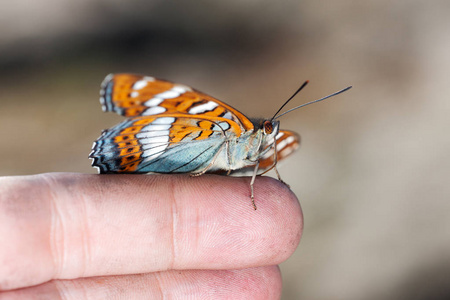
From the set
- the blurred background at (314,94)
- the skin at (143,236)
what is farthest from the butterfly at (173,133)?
the blurred background at (314,94)

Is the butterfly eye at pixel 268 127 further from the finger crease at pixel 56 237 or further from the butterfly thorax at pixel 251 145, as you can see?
the finger crease at pixel 56 237

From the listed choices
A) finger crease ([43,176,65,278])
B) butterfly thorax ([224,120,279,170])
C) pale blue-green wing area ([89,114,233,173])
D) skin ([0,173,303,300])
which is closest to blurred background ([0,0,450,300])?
skin ([0,173,303,300])

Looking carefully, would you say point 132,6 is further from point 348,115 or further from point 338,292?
point 338,292

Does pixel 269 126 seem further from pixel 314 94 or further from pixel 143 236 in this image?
pixel 314 94

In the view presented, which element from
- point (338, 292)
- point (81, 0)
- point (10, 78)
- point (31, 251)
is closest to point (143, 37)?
point (81, 0)

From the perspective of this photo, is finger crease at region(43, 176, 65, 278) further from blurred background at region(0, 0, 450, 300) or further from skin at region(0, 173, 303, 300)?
blurred background at region(0, 0, 450, 300)
